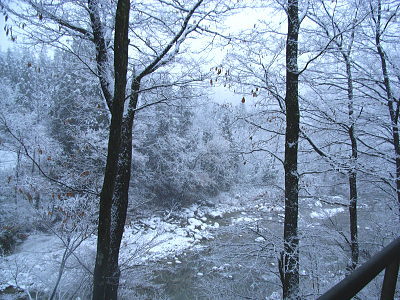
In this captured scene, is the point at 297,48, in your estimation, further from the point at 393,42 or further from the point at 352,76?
the point at 393,42

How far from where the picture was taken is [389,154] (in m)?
4.79

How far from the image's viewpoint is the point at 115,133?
293cm

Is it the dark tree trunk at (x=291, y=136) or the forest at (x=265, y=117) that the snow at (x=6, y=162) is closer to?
the forest at (x=265, y=117)

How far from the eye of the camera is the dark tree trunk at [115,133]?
2.69 meters

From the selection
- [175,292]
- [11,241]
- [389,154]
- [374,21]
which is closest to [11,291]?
[11,241]

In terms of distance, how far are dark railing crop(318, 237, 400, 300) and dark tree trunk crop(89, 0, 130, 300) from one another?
2678 mm

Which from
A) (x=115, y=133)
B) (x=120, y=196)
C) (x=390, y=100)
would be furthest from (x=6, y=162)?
(x=390, y=100)

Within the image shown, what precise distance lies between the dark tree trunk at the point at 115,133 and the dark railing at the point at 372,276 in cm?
268

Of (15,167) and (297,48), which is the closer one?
(297,48)

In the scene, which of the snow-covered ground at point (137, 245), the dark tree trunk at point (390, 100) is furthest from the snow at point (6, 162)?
the dark tree trunk at point (390, 100)

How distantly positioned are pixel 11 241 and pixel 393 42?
1538 cm

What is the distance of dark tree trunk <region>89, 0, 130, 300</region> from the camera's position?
8.82 feet

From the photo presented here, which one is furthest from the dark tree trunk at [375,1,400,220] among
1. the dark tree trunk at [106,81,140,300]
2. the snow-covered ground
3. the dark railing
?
the dark tree trunk at [106,81,140,300]

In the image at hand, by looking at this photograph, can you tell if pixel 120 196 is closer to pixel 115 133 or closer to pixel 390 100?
pixel 115 133
